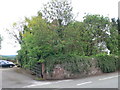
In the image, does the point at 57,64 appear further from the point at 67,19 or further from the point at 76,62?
the point at 67,19

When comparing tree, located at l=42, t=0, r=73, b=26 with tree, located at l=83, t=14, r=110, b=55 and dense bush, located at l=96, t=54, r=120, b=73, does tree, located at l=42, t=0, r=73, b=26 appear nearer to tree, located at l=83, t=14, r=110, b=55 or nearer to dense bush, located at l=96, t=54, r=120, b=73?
dense bush, located at l=96, t=54, r=120, b=73

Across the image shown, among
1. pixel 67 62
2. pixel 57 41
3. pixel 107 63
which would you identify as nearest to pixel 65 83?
pixel 67 62

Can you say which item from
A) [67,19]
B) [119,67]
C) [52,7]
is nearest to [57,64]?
[67,19]

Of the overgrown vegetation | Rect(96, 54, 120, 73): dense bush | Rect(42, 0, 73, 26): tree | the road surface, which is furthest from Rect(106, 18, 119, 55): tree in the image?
the road surface

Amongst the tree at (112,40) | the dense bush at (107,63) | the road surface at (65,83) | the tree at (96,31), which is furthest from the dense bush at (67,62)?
the tree at (112,40)

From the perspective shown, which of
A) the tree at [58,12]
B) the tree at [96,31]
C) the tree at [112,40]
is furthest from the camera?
the tree at [112,40]

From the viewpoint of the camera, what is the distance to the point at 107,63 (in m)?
18.0

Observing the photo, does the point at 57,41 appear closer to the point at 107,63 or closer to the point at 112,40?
the point at 107,63

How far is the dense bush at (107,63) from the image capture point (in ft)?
57.5

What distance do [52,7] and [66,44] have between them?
3975mm

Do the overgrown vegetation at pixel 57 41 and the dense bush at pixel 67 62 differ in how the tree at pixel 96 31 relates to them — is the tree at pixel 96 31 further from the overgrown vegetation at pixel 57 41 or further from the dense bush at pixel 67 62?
the dense bush at pixel 67 62

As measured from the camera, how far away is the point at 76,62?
1509cm

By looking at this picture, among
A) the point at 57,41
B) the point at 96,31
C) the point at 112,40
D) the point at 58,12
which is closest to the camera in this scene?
the point at 57,41

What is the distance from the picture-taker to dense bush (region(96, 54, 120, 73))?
57.5 feet
